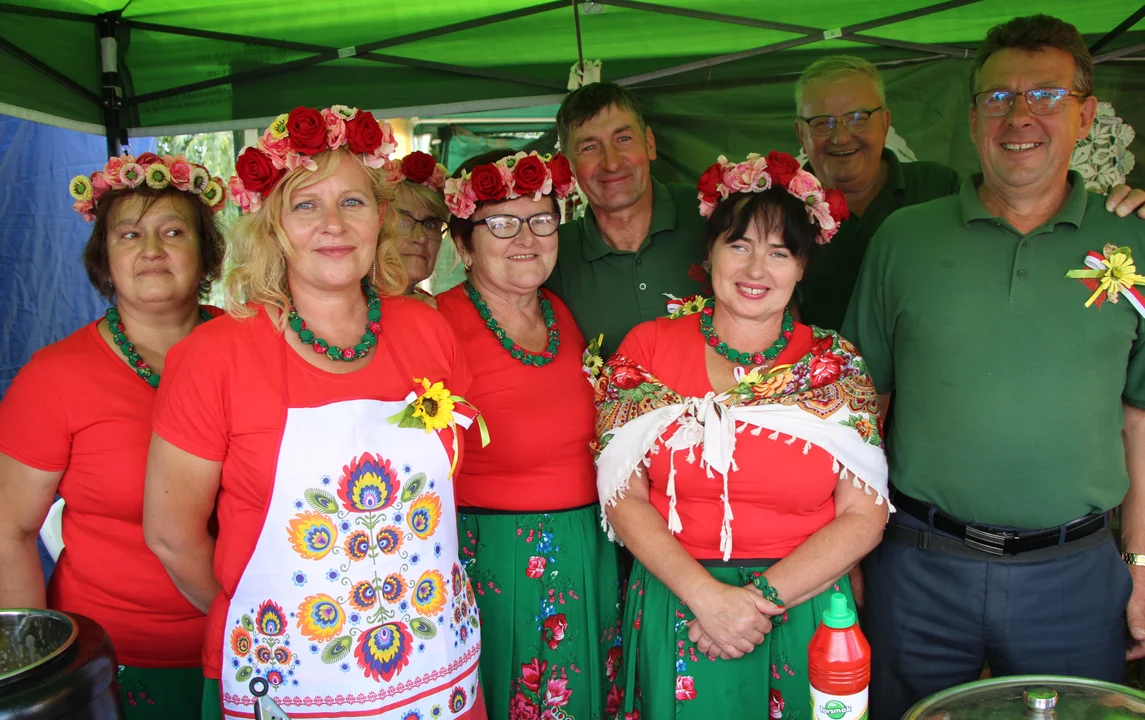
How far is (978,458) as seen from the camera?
2.47 m

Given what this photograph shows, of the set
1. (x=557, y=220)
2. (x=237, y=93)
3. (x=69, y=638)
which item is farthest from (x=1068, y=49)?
(x=237, y=93)

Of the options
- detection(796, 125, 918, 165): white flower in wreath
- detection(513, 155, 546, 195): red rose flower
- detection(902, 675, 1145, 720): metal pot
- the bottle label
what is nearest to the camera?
detection(902, 675, 1145, 720): metal pot

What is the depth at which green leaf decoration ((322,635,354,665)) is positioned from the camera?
2002 millimetres

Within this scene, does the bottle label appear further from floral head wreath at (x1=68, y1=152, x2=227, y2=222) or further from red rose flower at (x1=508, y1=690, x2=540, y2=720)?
floral head wreath at (x1=68, y1=152, x2=227, y2=222)

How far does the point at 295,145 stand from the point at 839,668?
154 cm

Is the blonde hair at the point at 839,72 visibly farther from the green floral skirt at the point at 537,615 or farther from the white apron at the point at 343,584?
the white apron at the point at 343,584

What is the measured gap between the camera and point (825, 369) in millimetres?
2451

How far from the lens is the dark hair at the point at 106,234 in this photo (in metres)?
2.58

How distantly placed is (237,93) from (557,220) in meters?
2.00

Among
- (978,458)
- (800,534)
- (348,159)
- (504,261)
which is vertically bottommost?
(800,534)

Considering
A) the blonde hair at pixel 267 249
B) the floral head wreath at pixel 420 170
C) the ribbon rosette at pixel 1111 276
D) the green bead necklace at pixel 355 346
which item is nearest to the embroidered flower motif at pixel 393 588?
the green bead necklace at pixel 355 346

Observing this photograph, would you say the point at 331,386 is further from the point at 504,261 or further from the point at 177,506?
the point at 504,261

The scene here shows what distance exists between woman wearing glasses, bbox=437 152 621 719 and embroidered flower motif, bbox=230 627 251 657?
0.79 meters

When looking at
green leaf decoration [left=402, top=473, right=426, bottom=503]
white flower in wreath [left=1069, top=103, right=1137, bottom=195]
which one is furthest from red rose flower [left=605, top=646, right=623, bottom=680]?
white flower in wreath [left=1069, top=103, right=1137, bottom=195]
